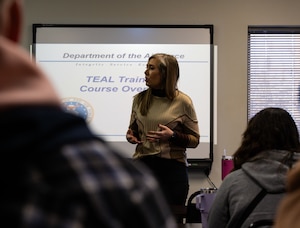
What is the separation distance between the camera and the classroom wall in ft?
15.2

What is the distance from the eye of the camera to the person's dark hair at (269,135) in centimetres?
216

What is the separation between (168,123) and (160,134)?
0.14m

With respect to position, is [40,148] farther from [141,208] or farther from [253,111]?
[253,111]

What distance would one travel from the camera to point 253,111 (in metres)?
4.78

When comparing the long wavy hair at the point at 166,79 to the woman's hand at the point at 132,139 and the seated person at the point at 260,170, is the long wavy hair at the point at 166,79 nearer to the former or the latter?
the woman's hand at the point at 132,139

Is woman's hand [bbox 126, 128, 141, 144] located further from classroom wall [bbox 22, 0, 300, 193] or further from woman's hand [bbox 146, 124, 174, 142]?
classroom wall [bbox 22, 0, 300, 193]

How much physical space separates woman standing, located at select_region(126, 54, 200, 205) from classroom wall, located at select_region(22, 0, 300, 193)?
5.68 ft

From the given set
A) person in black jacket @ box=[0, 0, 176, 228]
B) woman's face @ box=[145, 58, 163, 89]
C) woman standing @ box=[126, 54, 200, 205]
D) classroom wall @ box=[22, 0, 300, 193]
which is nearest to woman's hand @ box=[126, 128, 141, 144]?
woman standing @ box=[126, 54, 200, 205]

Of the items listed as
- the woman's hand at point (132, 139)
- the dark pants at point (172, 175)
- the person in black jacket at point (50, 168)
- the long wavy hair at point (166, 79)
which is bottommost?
the dark pants at point (172, 175)

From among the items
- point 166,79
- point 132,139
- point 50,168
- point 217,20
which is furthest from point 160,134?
point 50,168

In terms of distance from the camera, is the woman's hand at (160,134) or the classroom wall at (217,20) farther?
the classroom wall at (217,20)

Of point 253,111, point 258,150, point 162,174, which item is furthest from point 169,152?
point 253,111

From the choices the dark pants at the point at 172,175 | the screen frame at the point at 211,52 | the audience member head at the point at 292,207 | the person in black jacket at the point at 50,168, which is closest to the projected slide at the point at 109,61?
the screen frame at the point at 211,52

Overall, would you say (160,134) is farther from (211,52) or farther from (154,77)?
(211,52)
